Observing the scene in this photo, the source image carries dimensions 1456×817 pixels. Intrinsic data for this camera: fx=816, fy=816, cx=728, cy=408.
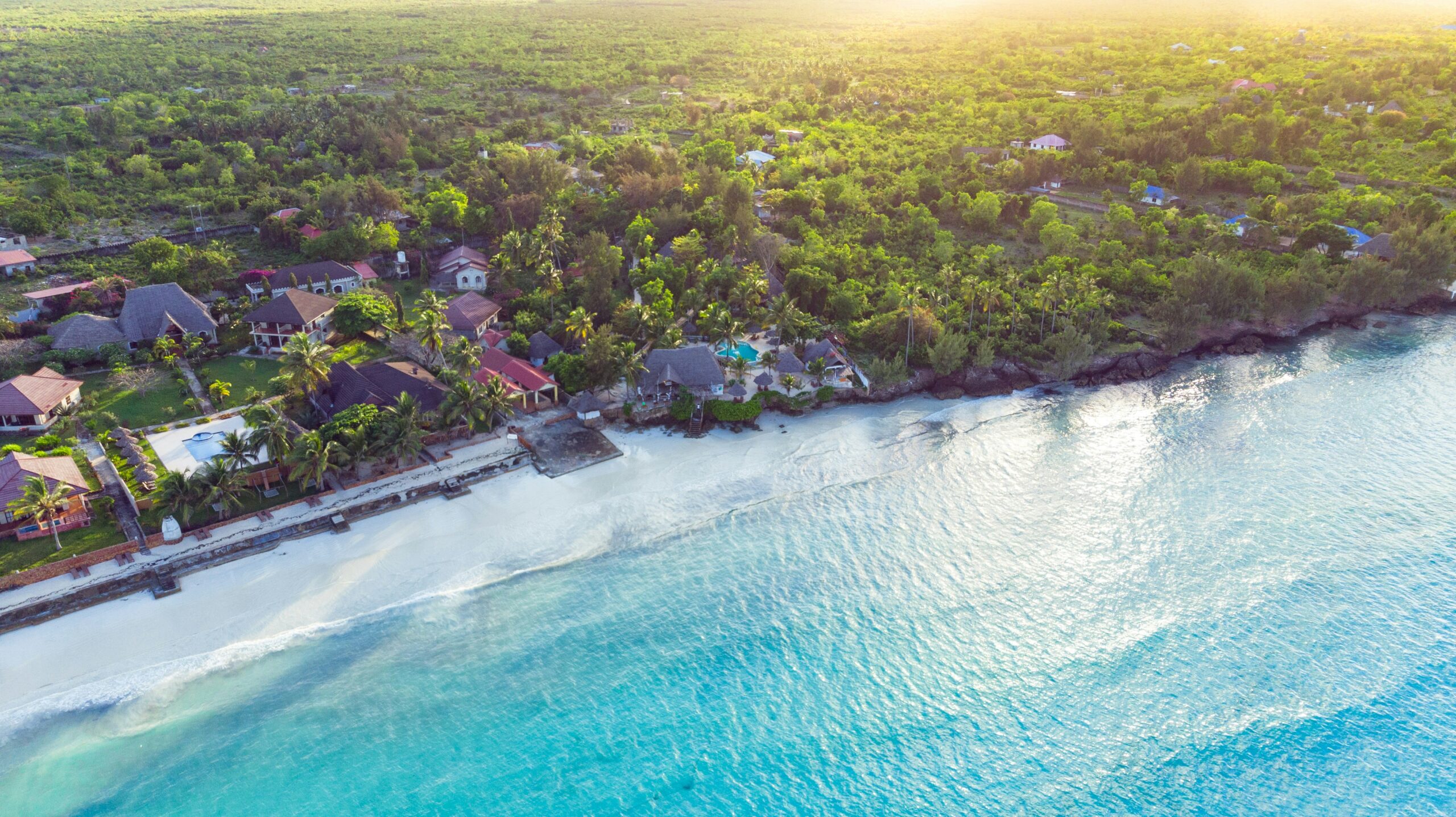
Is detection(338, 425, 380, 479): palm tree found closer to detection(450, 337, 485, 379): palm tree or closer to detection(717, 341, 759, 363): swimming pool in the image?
detection(450, 337, 485, 379): palm tree

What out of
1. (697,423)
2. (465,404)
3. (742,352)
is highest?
(465,404)

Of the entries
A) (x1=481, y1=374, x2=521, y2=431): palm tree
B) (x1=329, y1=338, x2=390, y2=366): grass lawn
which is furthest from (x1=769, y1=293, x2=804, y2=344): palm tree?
(x1=329, y1=338, x2=390, y2=366): grass lawn

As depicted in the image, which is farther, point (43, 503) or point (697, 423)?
point (697, 423)

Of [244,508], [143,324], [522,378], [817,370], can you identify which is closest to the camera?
[244,508]

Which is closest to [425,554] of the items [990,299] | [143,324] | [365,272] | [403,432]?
[403,432]

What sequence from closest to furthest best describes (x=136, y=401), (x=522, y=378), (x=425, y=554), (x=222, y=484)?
(x=222, y=484) → (x=425, y=554) → (x=136, y=401) → (x=522, y=378)

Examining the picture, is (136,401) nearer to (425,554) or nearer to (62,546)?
(62,546)

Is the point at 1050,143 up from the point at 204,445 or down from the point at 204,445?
up
